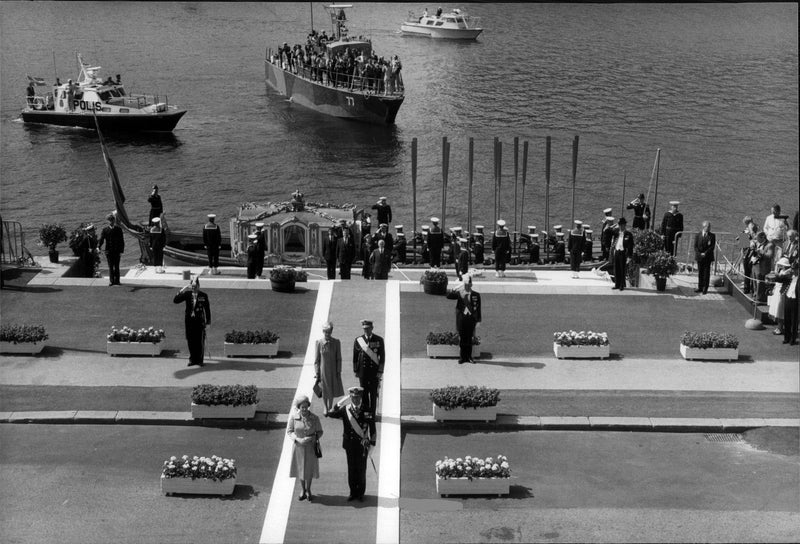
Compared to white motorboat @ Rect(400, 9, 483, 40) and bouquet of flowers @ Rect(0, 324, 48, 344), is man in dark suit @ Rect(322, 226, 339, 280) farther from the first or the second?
white motorboat @ Rect(400, 9, 483, 40)

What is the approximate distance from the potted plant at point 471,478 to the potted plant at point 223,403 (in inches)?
166

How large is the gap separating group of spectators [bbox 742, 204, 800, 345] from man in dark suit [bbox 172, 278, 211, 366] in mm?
11629

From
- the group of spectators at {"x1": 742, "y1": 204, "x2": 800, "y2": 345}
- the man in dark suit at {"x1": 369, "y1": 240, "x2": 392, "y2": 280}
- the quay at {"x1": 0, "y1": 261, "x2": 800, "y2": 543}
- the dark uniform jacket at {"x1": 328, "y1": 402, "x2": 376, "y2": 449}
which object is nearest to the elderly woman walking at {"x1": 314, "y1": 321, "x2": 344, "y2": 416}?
the quay at {"x1": 0, "y1": 261, "x2": 800, "y2": 543}

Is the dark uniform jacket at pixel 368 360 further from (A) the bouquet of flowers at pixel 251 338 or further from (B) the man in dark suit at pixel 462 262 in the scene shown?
(B) the man in dark suit at pixel 462 262

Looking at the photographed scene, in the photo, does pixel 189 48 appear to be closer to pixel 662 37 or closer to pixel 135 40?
pixel 135 40

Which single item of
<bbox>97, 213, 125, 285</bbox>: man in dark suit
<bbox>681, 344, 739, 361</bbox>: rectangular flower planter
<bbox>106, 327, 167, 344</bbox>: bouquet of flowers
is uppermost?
<bbox>97, 213, 125, 285</bbox>: man in dark suit

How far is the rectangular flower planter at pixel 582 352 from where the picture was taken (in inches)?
1012

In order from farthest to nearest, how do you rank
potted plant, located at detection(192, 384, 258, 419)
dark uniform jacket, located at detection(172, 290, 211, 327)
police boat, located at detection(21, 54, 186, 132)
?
police boat, located at detection(21, 54, 186, 132), dark uniform jacket, located at detection(172, 290, 211, 327), potted plant, located at detection(192, 384, 258, 419)

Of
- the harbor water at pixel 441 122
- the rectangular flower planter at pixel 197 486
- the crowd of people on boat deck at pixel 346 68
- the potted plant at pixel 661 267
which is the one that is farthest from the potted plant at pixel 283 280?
the crowd of people on boat deck at pixel 346 68

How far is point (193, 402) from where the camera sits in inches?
877

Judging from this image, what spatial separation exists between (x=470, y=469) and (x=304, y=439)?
2.67m

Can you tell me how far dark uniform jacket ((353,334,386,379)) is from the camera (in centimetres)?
2181

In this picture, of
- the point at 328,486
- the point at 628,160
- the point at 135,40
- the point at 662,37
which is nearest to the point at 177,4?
the point at 135,40

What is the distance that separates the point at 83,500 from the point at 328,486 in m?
3.74
